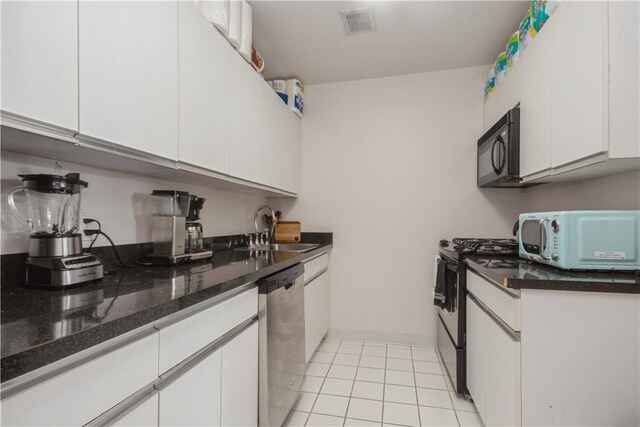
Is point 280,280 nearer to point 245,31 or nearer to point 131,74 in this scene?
point 131,74

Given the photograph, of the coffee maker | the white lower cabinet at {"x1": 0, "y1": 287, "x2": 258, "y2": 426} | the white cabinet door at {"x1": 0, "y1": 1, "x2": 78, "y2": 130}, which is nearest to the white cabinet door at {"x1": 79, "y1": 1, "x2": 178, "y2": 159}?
the white cabinet door at {"x1": 0, "y1": 1, "x2": 78, "y2": 130}

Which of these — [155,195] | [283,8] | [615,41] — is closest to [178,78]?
[155,195]

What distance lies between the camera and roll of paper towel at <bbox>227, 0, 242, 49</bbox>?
1620 mm

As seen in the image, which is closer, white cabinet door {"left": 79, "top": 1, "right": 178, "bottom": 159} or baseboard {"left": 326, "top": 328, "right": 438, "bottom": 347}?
white cabinet door {"left": 79, "top": 1, "right": 178, "bottom": 159}

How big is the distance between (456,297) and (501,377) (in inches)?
25.0

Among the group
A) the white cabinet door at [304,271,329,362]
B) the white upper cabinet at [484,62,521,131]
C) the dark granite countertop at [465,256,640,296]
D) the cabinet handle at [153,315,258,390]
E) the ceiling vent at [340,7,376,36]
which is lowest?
the white cabinet door at [304,271,329,362]

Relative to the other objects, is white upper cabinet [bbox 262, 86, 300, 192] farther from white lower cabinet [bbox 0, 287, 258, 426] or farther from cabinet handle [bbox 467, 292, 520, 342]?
cabinet handle [bbox 467, 292, 520, 342]

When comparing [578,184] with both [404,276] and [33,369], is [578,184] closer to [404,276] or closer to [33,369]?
[404,276]

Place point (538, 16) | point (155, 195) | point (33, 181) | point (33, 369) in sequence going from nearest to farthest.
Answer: point (33, 369)
point (33, 181)
point (155, 195)
point (538, 16)

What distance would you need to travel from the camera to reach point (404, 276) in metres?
2.74

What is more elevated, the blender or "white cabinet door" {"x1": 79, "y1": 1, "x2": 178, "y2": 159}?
"white cabinet door" {"x1": 79, "y1": 1, "x2": 178, "y2": 159}

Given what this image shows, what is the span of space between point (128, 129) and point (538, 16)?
208 cm

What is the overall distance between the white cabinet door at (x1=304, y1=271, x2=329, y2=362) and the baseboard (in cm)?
12

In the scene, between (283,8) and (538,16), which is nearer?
(538,16)
